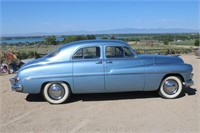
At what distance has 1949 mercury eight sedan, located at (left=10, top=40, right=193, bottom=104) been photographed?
648 centimetres

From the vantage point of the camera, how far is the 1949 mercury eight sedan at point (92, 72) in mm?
6484

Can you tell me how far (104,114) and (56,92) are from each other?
154cm

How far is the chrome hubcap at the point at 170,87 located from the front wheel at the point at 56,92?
242 centimetres

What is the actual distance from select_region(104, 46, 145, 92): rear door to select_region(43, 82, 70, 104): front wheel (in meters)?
0.99

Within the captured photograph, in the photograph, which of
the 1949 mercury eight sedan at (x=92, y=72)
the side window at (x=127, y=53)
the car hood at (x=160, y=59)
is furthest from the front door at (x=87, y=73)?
the car hood at (x=160, y=59)

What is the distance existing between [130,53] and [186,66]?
1.47 meters

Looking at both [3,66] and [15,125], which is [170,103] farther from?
[3,66]

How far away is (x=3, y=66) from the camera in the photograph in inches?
524

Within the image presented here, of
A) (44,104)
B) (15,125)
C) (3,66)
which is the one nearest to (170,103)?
(44,104)

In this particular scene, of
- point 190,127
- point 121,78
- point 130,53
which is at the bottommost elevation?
point 190,127

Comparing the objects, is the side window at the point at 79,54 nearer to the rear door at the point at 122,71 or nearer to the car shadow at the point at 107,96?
the rear door at the point at 122,71

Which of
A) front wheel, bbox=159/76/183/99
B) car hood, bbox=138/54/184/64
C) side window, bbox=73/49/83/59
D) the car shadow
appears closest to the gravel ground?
the car shadow

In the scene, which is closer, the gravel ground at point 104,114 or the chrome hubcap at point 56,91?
the gravel ground at point 104,114

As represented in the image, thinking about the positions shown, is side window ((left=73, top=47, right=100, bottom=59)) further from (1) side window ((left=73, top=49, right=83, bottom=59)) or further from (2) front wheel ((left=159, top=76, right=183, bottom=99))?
(2) front wheel ((left=159, top=76, right=183, bottom=99))
